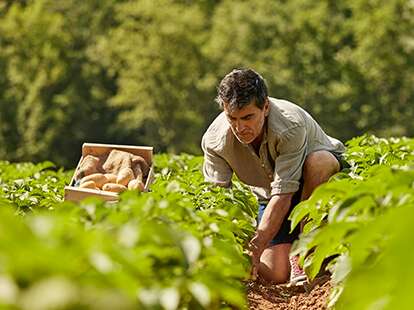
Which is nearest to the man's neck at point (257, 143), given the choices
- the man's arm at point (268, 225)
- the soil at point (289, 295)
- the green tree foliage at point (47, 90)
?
the man's arm at point (268, 225)

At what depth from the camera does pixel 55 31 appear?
4278 cm

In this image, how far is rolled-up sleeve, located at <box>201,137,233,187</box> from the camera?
613 cm

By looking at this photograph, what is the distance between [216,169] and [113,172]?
1007mm

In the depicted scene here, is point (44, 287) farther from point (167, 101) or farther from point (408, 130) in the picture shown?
point (167, 101)

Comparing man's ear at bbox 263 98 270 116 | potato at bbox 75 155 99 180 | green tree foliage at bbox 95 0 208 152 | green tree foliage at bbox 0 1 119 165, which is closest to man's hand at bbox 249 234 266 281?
man's ear at bbox 263 98 270 116

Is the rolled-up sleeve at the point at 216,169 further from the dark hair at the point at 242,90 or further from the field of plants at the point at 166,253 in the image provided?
the field of plants at the point at 166,253

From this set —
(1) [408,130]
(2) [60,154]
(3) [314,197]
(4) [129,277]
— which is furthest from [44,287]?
(2) [60,154]

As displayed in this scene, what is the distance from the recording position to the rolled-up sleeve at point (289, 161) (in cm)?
586

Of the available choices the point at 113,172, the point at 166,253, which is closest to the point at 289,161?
the point at 113,172

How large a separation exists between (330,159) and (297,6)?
116ft

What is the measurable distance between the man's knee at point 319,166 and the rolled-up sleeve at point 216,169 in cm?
46

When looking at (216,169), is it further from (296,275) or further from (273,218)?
(296,275)

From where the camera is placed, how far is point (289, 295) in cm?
609

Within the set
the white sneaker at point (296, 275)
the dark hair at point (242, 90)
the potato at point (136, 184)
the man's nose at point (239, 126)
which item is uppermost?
the dark hair at point (242, 90)
